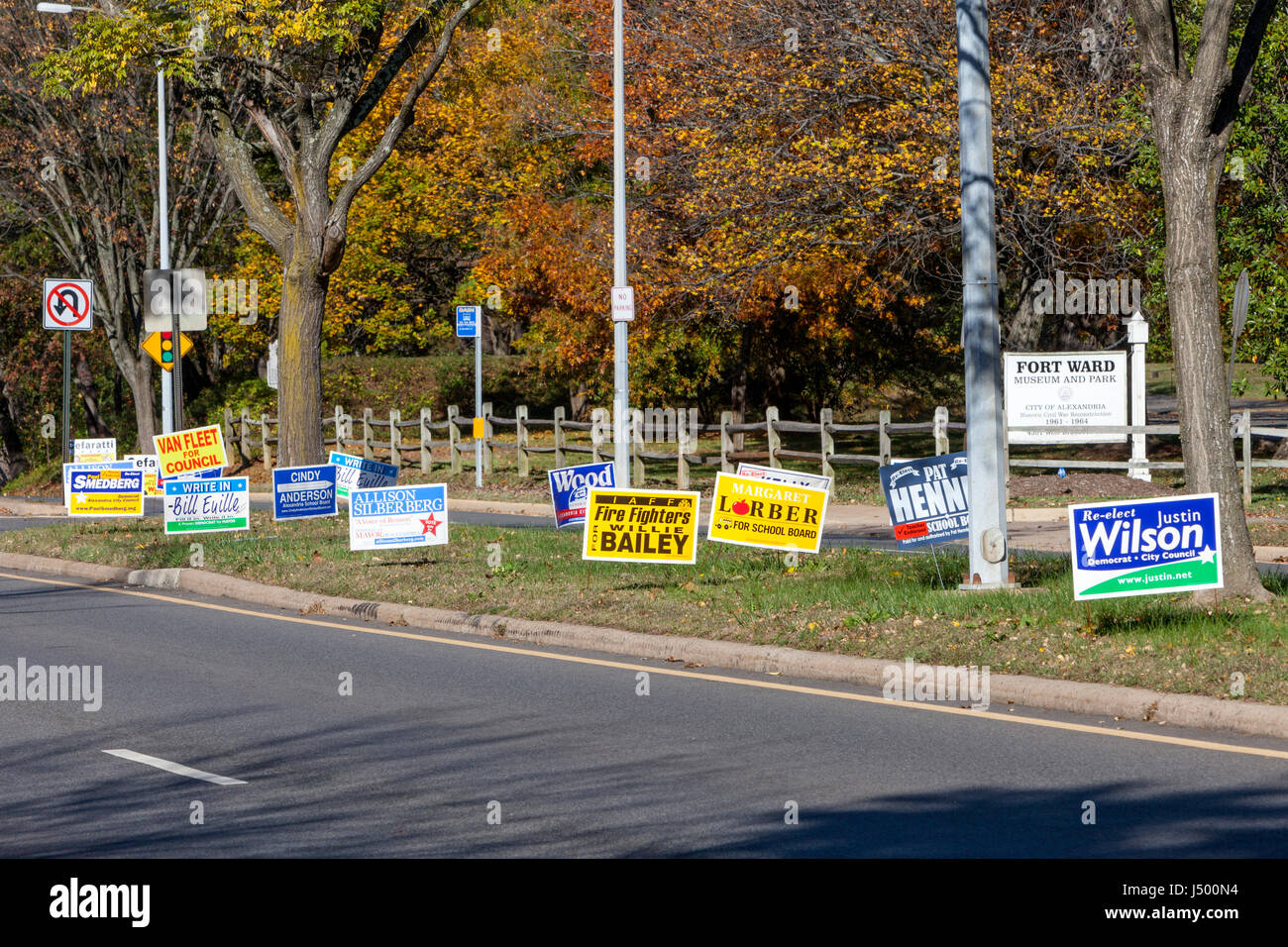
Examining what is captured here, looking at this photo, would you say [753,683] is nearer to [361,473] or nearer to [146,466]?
[361,473]

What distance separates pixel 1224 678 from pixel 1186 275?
3701 mm

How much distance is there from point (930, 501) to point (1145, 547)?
9.15 feet

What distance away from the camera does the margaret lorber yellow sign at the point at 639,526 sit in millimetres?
13789

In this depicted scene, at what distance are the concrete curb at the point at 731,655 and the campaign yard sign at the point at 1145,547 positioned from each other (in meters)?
1.05

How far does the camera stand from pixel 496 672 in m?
11.4

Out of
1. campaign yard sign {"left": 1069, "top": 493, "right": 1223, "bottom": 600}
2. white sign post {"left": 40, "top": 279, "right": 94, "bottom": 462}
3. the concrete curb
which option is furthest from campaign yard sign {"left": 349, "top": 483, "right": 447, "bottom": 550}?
white sign post {"left": 40, "top": 279, "right": 94, "bottom": 462}

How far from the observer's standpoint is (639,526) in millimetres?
13930

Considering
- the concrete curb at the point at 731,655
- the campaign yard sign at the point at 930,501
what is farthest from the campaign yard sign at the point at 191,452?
the campaign yard sign at the point at 930,501

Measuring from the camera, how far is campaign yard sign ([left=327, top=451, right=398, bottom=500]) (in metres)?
19.6

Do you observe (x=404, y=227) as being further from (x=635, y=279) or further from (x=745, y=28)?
(x=745, y=28)

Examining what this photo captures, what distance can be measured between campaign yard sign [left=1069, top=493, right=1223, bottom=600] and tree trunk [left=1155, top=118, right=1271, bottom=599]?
115 cm

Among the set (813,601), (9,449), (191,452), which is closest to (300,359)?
(191,452)

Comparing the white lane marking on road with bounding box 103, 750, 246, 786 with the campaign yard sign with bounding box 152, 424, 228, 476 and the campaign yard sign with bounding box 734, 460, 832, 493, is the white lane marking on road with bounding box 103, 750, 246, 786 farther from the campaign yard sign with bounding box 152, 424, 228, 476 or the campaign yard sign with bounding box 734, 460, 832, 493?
the campaign yard sign with bounding box 152, 424, 228, 476
